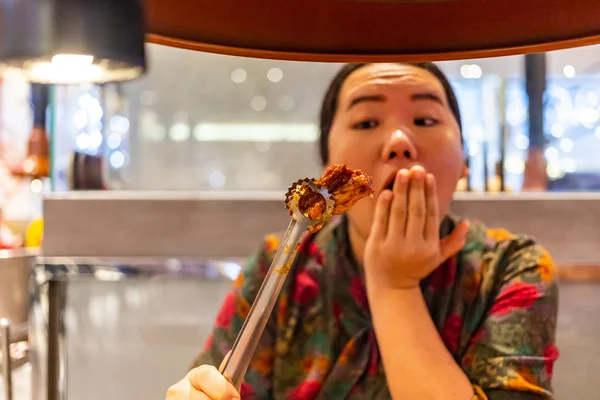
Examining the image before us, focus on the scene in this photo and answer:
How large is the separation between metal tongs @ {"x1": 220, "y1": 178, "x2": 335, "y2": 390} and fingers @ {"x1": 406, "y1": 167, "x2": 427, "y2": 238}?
0.67ft

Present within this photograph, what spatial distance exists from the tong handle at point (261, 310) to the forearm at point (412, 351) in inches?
10.8

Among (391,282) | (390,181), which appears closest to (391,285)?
(391,282)

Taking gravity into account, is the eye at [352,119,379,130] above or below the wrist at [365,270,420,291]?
above

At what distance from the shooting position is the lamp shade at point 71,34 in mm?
253

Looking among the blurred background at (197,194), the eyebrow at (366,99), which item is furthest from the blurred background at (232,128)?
the eyebrow at (366,99)

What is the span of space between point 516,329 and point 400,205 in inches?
7.3

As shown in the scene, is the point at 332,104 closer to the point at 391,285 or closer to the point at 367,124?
the point at 367,124

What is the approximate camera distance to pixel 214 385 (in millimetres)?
325

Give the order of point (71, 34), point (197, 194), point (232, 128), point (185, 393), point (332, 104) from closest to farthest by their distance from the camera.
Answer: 1. point (71, 34)
2. point (185, 393)
3. point (332, 104)
4. point (197, 194)
5. point (232, 128)

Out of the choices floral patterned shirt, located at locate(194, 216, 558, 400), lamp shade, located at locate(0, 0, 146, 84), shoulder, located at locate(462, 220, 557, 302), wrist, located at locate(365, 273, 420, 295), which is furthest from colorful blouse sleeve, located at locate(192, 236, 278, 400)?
lamp shade, located at locate(0, 0, 146, 84)

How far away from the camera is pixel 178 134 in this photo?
3.94 feet

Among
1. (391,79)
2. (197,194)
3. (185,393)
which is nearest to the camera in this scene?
(185,393)

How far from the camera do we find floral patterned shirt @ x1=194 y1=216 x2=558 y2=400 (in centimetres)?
58

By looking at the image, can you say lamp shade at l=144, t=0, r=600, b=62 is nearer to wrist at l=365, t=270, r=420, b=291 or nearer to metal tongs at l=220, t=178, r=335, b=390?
metal tongs at l=220, t=178, r=335, b=390
